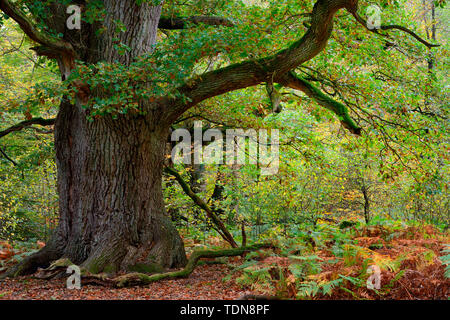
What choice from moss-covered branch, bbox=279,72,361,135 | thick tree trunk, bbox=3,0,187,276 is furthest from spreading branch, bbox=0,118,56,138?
moss-covered branch, bbox=279,72,361,135

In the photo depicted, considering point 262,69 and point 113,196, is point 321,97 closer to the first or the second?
point 262,69

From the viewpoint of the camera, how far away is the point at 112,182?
571 centimetres

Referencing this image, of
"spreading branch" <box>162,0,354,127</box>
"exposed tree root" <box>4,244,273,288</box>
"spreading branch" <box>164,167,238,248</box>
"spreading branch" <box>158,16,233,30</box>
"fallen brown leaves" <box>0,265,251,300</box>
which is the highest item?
"spreading branch" <box>158,16,233,30</box>

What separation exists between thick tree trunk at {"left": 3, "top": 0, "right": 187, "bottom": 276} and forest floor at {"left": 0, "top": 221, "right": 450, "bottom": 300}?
0.59 metres

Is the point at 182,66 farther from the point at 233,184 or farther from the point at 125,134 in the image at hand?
the point at 233,184

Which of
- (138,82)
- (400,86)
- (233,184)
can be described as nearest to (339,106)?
(400,86)

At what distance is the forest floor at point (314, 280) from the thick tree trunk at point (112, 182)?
1.93 feet

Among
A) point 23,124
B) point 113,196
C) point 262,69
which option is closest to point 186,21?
point 262,69

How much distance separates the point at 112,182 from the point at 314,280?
11.3 feet

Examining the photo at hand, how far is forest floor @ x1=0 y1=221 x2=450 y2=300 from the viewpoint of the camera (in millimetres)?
3900

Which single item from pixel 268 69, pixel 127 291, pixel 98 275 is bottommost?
pixel 127 291

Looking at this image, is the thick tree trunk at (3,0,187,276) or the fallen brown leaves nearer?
the fallen brown leaves

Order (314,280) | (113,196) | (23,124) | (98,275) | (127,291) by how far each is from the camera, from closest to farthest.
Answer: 1. (314,280)
2. (127,291)
3. (98,275)
4. (113,196)
5. (23,124)

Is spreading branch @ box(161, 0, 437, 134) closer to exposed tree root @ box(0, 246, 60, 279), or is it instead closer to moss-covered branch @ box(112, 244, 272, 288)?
moss-covered branch @ box(112, 244, 272, 288)
